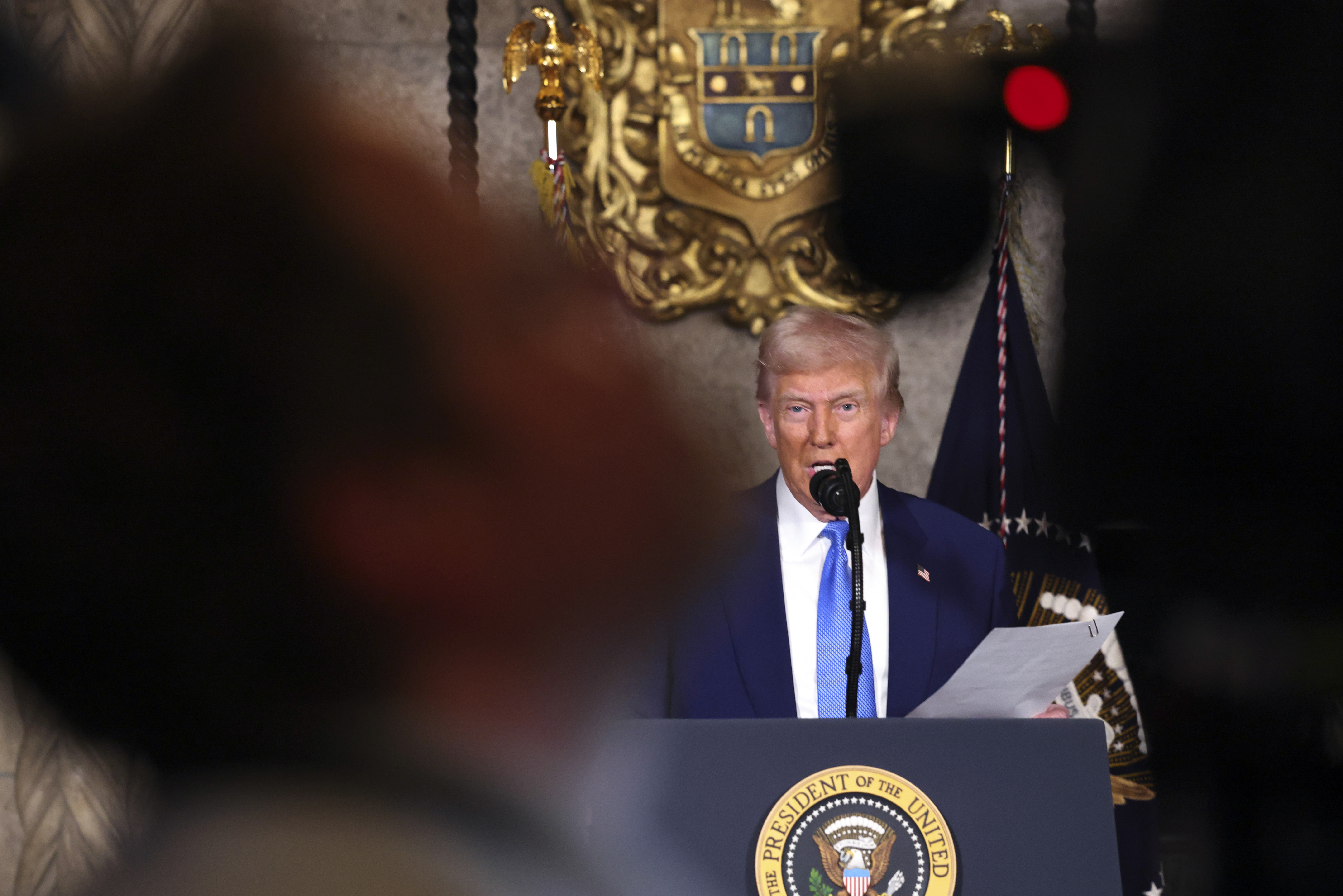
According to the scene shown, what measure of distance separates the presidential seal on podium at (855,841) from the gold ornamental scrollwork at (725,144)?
2460 mm

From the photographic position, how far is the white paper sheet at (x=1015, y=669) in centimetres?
113

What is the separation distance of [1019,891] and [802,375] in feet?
5.16

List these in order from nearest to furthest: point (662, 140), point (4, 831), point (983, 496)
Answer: point (4, 831) → point (983, 496) → point (662, 140)

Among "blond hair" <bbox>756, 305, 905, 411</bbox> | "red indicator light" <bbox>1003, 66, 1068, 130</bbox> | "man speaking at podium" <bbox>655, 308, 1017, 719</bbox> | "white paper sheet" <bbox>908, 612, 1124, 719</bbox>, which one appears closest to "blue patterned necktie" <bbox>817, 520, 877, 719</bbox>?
"man speaking at podium" <bbox>655, 308, 1017, 719</bbox>

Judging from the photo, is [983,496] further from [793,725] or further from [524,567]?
[524,567]

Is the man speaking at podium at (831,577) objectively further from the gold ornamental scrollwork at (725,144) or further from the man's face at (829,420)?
the gold ornamental scrollwork at (725,144)

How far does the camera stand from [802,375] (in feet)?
7.69

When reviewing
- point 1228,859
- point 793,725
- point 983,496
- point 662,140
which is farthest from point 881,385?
point 1228,859

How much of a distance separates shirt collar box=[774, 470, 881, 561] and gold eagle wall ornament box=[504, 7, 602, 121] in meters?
1.22

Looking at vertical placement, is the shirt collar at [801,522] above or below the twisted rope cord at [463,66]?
below

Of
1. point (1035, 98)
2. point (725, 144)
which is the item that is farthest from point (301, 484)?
point (1035, 98)

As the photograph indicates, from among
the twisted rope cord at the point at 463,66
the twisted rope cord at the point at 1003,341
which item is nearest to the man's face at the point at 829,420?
the twisted rope cord at the point at 1003,341

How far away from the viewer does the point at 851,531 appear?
4.56 feet

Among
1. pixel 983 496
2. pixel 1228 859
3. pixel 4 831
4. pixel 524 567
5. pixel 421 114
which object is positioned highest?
pixel 421 114
